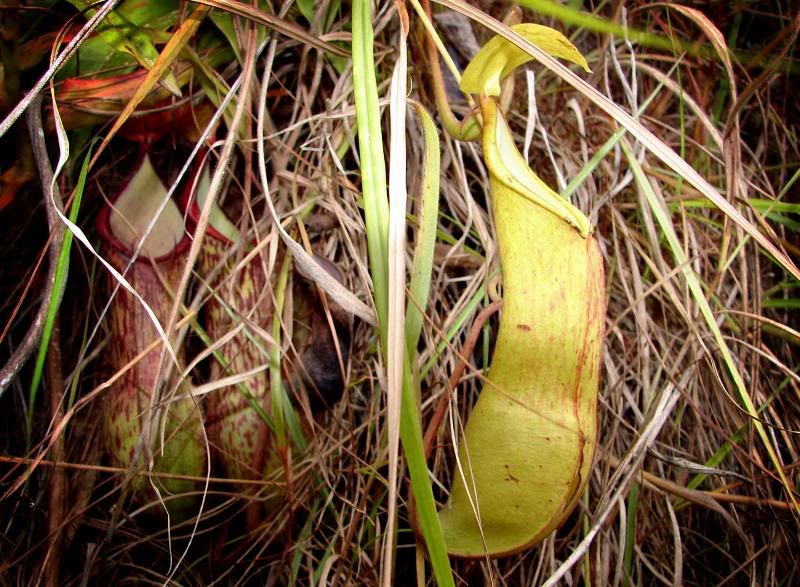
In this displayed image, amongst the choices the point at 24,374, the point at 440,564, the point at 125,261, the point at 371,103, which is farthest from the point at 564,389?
the point at 24,374

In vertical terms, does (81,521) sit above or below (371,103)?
below

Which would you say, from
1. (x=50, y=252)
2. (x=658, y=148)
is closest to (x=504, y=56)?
(x=658, y=148)

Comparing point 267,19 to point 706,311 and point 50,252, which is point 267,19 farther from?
point 706,311

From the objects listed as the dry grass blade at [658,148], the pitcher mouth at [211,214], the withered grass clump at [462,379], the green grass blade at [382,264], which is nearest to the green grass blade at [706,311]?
the withered grass clump at [462,379]

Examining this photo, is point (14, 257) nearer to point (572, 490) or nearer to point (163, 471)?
point (163, 471)

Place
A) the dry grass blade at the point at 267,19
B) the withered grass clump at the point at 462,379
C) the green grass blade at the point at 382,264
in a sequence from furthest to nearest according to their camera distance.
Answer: the withered grass clump at the point at 462,379 < the dry grass blade at the point at 267,19 < the green grass blade at the point at 382,264

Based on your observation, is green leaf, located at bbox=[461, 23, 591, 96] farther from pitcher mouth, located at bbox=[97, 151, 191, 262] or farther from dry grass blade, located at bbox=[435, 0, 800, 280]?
pitcher mouth, located at bbox=[97, 151, 191, 262]

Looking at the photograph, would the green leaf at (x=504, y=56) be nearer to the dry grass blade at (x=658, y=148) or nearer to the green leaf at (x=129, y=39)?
the dry grass blade at (x=658, y=148)
